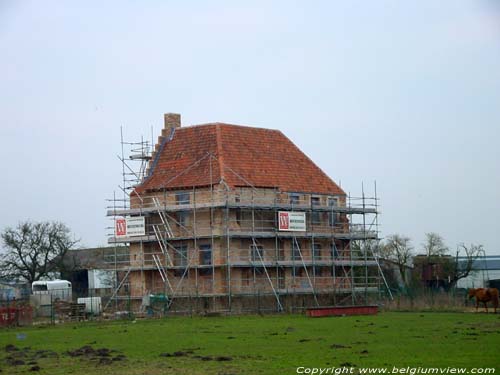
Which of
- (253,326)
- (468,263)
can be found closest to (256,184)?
(253,326)

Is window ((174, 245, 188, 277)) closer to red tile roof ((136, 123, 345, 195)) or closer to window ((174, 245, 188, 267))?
window ((174, 245, 188, 267))

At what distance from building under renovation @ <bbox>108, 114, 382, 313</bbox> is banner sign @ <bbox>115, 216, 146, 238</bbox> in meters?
0.07

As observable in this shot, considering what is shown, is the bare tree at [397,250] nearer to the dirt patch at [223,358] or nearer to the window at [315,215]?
the window at [315,215]

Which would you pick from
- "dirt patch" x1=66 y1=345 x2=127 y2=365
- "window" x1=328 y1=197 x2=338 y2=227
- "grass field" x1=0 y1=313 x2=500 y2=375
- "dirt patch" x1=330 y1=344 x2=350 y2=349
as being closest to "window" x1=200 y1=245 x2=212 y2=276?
"window" x1=328 y1=197 x2=338 y2=227

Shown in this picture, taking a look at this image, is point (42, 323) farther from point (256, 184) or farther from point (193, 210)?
point (256, 184)

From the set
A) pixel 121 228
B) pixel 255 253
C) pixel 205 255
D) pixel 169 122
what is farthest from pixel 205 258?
pixel 169 122

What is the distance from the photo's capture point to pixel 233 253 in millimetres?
68438

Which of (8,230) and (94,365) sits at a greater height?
(8,230)

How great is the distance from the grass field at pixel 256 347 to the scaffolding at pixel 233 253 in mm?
17746

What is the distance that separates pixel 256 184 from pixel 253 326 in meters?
24.9

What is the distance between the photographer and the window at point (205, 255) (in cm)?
6869

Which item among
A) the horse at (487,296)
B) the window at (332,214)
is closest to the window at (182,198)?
the window at (332,214)

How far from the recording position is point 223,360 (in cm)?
2881

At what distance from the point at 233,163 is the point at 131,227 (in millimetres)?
8367
